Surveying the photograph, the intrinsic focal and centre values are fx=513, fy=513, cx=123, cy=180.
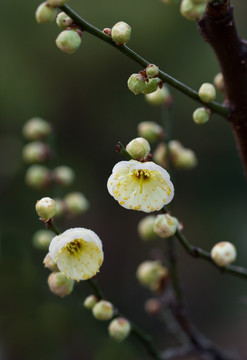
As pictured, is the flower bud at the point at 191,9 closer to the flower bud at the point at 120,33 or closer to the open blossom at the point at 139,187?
the flower bud at the point at 120,33

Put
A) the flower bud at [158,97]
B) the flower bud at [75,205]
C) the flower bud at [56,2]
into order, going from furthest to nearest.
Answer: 1. the flower bud at [75,205]
2. the flower bud at [158,97]
3. the flower bud at [56,2]

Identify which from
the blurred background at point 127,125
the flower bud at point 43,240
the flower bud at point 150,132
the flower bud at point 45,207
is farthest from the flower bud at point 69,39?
the blurred background at point 127,125

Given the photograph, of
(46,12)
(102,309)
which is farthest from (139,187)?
(46,12)

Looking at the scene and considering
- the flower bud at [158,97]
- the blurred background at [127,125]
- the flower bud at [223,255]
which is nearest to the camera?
the flower bud at [223,255]

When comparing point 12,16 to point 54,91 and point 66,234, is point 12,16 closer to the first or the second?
point 54,91

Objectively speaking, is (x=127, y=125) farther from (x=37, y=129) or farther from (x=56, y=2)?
(x=56, y=2)

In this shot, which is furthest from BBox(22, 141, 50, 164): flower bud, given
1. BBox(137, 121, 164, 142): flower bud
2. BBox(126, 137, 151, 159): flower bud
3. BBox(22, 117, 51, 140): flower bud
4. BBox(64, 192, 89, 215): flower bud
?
BBox(126, 137, 151, 159): flower bud

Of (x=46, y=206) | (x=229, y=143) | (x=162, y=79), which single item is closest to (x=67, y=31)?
(x=162, y=79)
